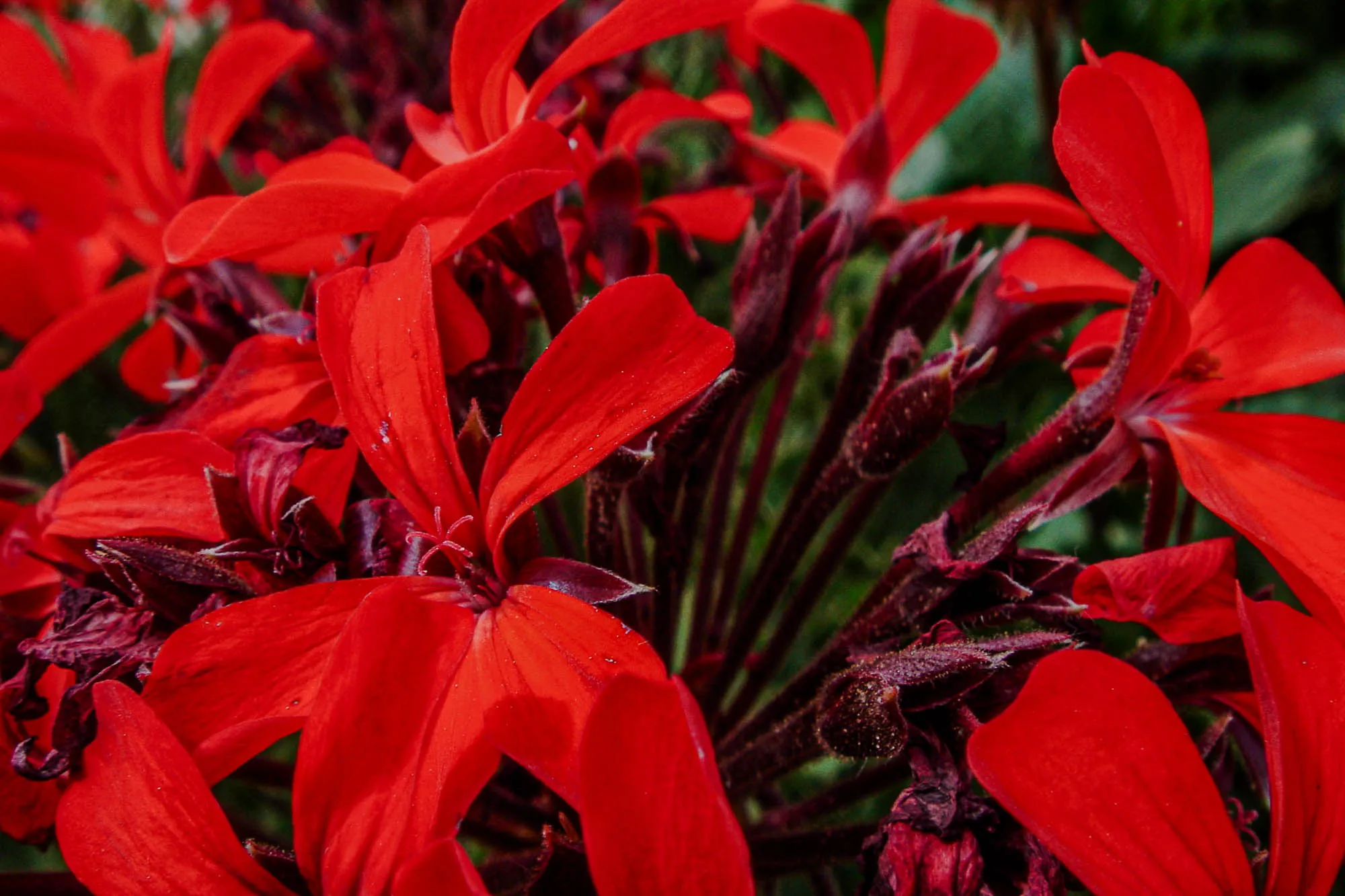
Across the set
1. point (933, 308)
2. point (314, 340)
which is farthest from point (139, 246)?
point (933, 308)

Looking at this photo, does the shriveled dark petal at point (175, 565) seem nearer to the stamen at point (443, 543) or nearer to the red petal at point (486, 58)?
the stamen at point (443, 543)

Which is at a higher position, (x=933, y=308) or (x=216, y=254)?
(x=216, y=254)

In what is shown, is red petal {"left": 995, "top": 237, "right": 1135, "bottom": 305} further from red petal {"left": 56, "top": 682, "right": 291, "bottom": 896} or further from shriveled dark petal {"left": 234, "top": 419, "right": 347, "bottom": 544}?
red petal {"left": 56, "top": 682, "right": 291, "bottom": 896}

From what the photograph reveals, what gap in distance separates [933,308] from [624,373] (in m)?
0.42

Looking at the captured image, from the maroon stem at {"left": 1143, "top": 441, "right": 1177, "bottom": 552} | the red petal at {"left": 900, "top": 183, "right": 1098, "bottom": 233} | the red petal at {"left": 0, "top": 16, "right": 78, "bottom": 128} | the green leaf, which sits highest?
the red petal at {"left": 0, "top": 16, "right": 78, "bottom": 128}

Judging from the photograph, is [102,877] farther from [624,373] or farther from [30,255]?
[30,255]

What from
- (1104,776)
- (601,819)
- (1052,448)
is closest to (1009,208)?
(1052,448)

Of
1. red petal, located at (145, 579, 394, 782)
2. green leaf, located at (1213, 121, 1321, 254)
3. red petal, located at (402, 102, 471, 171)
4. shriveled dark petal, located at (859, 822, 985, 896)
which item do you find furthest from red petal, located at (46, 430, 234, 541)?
green leaf, located at (1213, 121, 1321, 254)

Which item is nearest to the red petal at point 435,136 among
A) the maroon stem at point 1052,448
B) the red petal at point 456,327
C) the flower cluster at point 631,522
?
the flower cluster at point 631,522

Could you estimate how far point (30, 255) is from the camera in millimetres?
1234

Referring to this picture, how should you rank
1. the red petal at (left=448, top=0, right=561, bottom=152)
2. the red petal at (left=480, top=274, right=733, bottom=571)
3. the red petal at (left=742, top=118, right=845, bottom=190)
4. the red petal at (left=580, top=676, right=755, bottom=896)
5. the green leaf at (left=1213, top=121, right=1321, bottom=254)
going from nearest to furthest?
1. the red petal at (left=580, top=676, right=755, bottom=896)
2. the red petal at (left=480, top=274, right=733, bottom=571)
3. the red petal at (left=448, top=0, right=561, bottom=152)
4. the red petal at (left=742, top=118, right=845, bottom=190)
5. the green leaf at (left=1213, top=121, right=1321, bottom=254)

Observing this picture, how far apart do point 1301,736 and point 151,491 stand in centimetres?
65

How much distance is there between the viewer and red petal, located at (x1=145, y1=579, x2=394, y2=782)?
588 mm

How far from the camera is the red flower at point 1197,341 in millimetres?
676
